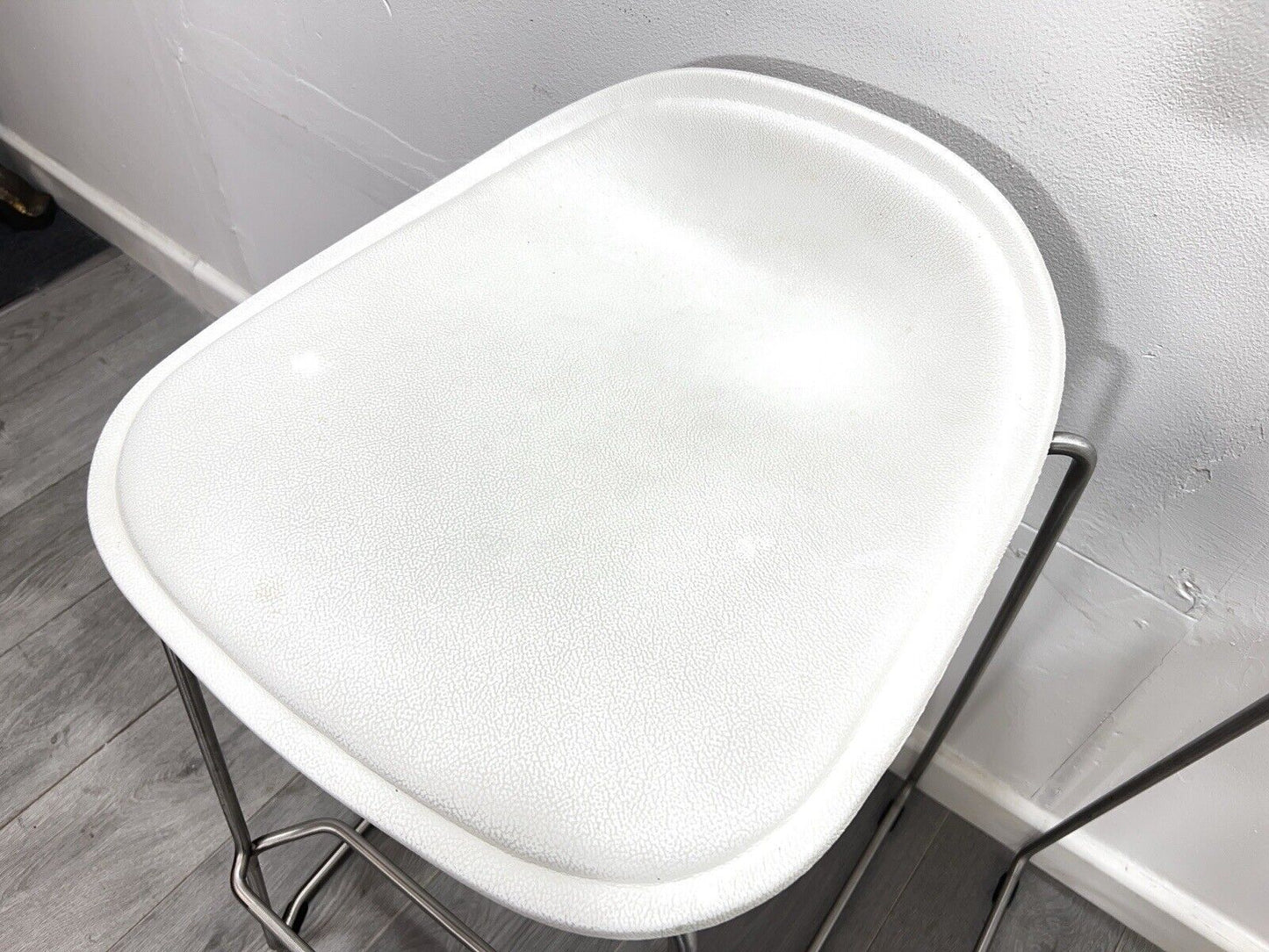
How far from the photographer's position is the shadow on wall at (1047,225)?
1.84ft

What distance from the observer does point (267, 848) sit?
2.57ft

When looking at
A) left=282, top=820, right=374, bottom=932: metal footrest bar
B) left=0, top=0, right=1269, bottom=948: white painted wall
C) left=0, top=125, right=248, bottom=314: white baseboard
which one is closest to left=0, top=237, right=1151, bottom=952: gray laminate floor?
left=282, top=820, right=374, bottom=932: metal footrest bar

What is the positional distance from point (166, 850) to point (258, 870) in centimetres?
17

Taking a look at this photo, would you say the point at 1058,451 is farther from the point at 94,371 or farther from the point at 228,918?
the point at 94,371

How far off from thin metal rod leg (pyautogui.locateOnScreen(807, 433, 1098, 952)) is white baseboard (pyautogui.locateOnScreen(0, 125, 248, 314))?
1.04m

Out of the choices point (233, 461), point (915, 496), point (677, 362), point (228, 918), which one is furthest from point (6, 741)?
point (915, 496)

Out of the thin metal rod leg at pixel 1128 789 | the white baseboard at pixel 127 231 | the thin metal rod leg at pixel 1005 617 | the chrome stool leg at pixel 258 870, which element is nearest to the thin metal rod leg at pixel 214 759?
the chrome stool leg at pixel 258 870

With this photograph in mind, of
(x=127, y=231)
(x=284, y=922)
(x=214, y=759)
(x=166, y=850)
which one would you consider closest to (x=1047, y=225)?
(x=214, y=759)

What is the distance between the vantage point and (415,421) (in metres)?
Answer: 0.48

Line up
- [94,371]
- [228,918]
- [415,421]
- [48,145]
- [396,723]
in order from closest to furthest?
[396,723] → [415,421] → [228,918] → [94,371] → [48,145]

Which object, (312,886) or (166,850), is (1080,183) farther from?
(166,850)

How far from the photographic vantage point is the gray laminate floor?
884 millimetres

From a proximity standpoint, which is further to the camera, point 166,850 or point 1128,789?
point 166,850

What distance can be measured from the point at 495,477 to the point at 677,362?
0.13 meters
